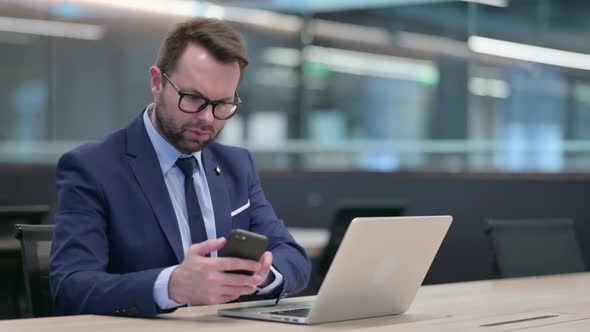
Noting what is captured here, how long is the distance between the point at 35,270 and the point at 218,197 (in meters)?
0.52

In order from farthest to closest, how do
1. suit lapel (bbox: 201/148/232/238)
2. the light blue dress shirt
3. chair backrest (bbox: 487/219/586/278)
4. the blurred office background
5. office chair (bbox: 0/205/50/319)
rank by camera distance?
the blurred office background
office chair (bbox: 0/205/50/319)
chair backrest (bbox: 487/219/586/278)
suit lapel (bbox: 201/148/232/238)
the light blue dress shirt

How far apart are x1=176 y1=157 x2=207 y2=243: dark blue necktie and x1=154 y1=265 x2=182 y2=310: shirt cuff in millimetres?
400

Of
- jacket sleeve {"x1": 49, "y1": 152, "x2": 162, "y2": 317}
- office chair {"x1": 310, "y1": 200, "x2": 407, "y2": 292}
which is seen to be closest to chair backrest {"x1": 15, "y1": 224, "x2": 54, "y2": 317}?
jacket sleeve {"x1": 49, "y1": 152, "x2": 162, "y2": 317}

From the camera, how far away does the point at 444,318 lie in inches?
89.7

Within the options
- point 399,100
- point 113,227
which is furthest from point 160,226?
point 399,100

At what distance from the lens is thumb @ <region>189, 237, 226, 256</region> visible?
197cm

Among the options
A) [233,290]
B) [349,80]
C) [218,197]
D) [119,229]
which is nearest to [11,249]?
[218,197]

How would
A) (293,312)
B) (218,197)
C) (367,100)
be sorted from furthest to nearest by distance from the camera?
(367,100)
(218,197)
(293,312)

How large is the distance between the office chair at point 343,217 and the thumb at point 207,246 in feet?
10.8

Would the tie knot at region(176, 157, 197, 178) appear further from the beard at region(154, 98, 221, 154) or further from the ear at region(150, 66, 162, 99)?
the ear at region(150, 66, 162, 99)

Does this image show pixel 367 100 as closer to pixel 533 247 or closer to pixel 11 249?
pixel 11 249

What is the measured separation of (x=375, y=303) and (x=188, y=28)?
0.86 m

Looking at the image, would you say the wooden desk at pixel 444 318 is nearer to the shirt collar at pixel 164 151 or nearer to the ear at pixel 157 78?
the shirt collar at pixel 164 151

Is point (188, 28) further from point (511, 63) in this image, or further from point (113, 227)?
point (511, 63)
